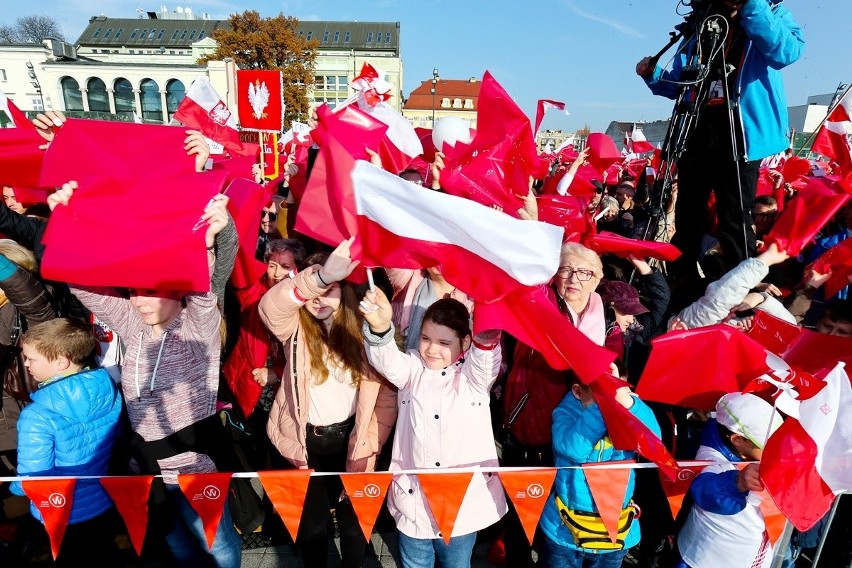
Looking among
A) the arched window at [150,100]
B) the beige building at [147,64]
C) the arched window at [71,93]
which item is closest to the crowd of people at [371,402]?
the beige building at [147,64]

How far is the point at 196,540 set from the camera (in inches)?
106

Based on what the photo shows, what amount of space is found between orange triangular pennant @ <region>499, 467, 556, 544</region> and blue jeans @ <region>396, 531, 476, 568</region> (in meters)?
0.27

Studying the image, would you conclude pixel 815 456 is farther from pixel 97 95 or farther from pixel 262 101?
pixel 97 95

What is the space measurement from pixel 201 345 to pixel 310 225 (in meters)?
0.92

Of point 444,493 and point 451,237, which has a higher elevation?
point 451,237

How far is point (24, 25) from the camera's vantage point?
79.0 m

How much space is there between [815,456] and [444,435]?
1408 mm

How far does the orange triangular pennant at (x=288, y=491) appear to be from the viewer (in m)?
2.51

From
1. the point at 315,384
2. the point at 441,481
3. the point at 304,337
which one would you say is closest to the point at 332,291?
the point at 304,337

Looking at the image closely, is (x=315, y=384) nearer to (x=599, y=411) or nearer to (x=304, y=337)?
(x=304, y=337)

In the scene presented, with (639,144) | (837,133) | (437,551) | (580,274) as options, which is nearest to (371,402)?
(437,551)

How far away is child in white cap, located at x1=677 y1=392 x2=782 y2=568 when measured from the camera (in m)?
2.08

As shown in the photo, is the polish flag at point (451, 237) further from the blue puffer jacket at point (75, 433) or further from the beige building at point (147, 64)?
the beige building at point (147, 64)

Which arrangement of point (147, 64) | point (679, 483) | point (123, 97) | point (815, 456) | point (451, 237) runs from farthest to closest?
point (123, 97)
point (147, 64)
point (679, 483)
point (451, 237)
point (815, 456)
